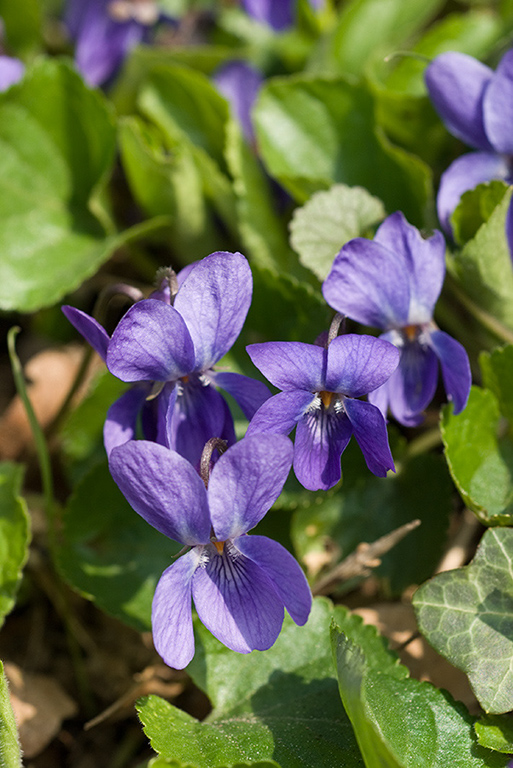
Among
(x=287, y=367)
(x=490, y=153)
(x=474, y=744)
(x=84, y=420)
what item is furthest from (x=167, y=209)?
(x=474, y=744)

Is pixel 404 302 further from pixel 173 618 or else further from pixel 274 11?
pixel 274 11

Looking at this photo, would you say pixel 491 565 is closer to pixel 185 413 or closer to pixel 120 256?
pixel 185 413

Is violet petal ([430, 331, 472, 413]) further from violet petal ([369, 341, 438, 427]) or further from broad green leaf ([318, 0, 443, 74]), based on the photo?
broad green leaf ([318, 0, 443, 74])

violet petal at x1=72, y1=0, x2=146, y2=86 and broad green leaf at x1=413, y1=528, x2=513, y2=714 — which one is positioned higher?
violet petal at x1=72, y1=0, x2=146, y2=86

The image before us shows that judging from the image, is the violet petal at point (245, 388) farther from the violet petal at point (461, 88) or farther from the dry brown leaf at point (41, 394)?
the dry brown leaf at point (41, 394)

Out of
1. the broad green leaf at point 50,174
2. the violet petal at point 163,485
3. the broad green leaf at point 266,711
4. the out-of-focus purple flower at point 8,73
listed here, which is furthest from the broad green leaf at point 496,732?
the out-of-focus purple flower at point 8,73

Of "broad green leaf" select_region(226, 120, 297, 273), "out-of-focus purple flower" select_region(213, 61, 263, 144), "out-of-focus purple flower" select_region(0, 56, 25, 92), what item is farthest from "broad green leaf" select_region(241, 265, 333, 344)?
"out-of-focus purple flower" select_region(0, 56, 25, 92)
